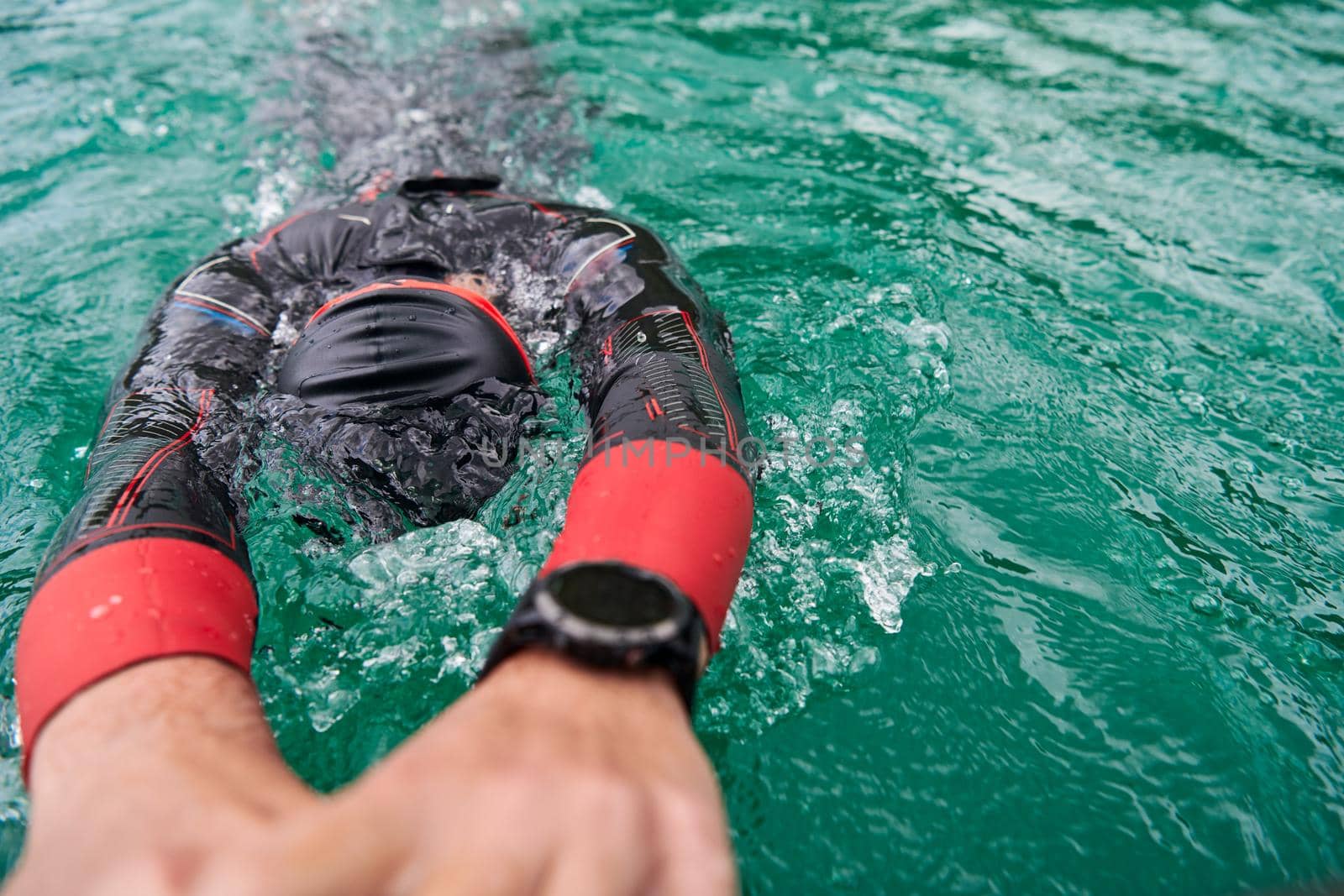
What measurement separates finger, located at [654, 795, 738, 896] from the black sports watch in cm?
23

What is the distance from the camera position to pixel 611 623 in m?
1.14

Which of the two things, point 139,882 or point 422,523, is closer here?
point 139,882

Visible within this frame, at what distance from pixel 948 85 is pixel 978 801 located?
5.09 m

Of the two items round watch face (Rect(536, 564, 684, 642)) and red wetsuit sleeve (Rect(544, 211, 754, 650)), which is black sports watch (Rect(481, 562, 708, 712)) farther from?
red wetsuit sleeve (Rect(544, 211, 754, 650))

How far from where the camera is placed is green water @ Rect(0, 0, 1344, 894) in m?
1.76

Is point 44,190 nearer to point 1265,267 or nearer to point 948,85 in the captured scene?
point 948,85

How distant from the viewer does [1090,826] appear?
66.1 inches

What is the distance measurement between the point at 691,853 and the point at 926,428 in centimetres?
204

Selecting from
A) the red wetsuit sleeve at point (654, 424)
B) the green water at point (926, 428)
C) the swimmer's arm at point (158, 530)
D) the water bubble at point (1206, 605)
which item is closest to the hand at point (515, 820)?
the red wetsuit sleeve at point (654, 424)

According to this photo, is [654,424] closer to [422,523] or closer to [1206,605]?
[422,523]

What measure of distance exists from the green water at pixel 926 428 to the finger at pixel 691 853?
2.63ft

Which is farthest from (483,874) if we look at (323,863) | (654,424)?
(654,424)

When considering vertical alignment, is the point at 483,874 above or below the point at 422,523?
above

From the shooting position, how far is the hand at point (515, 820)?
0.84m
